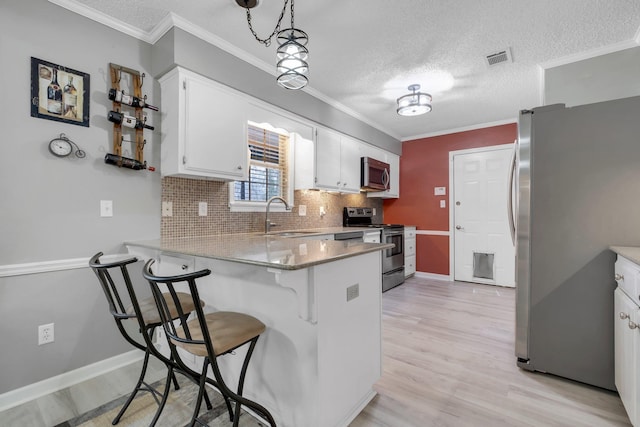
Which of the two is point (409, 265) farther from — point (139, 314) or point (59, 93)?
point (59, 93)

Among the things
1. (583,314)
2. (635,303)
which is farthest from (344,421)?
(583,314)

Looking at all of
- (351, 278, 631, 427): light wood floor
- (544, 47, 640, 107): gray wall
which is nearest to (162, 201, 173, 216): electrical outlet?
(351, 278, 631, 427): light wood floor

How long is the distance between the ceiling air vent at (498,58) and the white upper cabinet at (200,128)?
7.56ft

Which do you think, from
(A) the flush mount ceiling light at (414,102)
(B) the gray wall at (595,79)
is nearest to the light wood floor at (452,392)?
(B) the gray wall at (595,79)

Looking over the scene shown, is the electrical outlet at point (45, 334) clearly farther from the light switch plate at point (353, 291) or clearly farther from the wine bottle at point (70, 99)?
the light switch plate at point (353, 291)

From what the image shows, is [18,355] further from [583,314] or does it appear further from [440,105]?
[440,105]

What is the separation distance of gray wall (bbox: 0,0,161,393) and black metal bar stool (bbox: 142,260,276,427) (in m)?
1.09

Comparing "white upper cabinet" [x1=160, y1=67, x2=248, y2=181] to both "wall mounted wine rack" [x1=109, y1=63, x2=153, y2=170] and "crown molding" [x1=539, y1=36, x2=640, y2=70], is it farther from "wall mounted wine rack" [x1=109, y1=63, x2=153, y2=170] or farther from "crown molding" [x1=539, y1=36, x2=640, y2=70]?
"crown molding" [x1=539, y1=36, x2=640, y2=70]

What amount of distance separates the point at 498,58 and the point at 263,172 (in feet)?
8.26

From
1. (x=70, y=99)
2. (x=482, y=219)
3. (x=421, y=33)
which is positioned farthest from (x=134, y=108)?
(x=482, y=219)

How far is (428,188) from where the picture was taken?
507 centimetres

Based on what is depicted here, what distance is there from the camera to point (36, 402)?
1.72 metres

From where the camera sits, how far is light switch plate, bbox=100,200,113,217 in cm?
205

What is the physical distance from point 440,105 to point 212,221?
319cm
